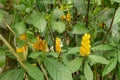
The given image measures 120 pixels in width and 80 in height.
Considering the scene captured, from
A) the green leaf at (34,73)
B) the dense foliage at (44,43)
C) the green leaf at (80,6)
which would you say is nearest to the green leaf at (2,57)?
the dense foliage at (44,43)

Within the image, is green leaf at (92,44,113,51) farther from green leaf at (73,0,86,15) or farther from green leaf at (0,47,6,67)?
green leaf at (0,47,6,67)

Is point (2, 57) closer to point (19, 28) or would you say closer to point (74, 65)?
point (19, 28)

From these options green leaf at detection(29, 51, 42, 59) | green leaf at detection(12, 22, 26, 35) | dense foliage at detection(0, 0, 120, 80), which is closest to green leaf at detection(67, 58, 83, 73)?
dense foliage at detection(0, 0, 120, 80)

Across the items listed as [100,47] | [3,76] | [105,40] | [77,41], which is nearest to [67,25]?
[77,41]

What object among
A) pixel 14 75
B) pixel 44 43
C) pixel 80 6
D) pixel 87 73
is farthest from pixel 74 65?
pixel 80 6

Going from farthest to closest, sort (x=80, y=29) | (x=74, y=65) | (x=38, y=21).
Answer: (x=80, y=29) < (x=74, y=65) < (x=38, y=21)
